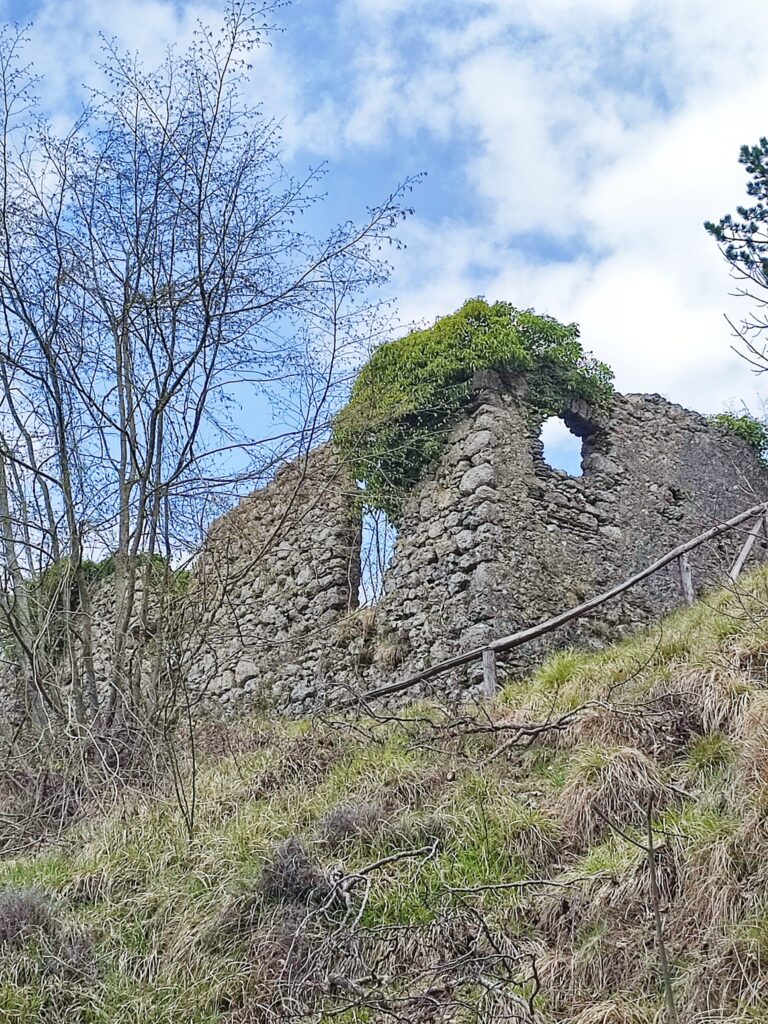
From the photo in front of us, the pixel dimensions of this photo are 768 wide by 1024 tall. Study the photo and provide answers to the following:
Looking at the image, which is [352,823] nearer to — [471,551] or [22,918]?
[22,918]

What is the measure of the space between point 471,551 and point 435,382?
5.46 ft

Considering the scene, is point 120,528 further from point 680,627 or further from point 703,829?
point 703,829

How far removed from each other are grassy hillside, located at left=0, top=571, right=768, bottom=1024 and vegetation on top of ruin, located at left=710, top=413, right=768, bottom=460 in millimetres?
5203

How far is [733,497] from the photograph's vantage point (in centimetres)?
959

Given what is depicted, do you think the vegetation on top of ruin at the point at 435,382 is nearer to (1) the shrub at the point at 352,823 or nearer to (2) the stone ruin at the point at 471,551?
(2) the stone ruin at the point at 471,551

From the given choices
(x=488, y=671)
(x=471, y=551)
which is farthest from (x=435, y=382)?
(x=488, y=671)

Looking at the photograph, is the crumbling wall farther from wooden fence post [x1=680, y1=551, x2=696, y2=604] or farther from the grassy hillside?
wooden fence post [x1=680, y1=551, x2=696, y2=604]

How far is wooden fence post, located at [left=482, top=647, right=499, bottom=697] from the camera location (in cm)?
618

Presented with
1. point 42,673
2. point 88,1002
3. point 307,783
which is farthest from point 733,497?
point 88,1002

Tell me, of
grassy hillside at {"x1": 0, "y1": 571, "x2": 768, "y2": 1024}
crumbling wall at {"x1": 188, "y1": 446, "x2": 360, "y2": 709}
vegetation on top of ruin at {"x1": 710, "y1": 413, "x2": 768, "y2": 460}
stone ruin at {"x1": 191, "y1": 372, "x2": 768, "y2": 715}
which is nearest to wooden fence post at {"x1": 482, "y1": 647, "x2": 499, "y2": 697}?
stone ruin at {"x1": 191, "y1": 372, "x2": 768, "y2": 715}

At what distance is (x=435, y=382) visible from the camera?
8000 mm

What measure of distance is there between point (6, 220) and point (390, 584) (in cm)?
413

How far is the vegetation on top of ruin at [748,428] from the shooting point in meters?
10.1

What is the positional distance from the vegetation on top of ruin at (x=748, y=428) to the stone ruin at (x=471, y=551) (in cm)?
A: 63
